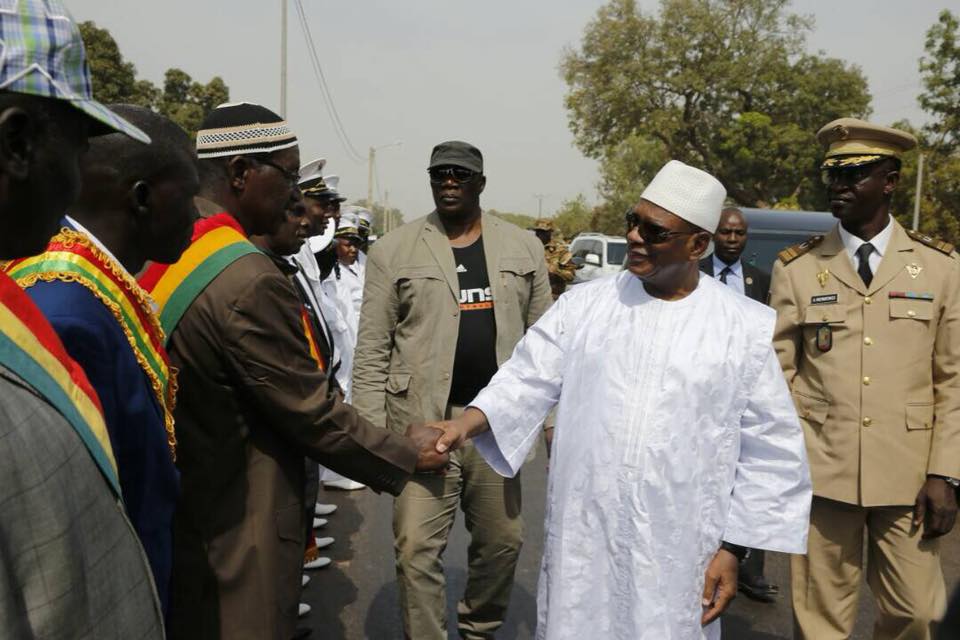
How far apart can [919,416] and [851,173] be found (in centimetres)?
105

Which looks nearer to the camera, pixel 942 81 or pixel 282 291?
pixel 282 291

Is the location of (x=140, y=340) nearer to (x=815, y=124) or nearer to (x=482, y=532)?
(x=482, y=532)

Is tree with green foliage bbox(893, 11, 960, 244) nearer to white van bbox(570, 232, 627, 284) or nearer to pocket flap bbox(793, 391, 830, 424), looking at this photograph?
white van bbox(570, 232, 627, 284)

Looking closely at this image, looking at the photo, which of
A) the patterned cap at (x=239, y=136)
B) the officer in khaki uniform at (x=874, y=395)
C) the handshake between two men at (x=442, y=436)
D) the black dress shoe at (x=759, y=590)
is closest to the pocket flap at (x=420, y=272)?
the handshake between two men at (x=442, y=436)

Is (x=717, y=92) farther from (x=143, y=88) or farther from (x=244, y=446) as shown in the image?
(x=244, y=446)

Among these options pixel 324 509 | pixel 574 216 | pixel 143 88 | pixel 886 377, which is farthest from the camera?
pixel 574 216

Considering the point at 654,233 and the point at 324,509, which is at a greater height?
the point at 654,233

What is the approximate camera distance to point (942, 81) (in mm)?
27734

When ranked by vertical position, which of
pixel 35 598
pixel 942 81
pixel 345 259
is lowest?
pixel 345 259

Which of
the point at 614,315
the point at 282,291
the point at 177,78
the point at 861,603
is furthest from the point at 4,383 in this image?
the point at 177,78

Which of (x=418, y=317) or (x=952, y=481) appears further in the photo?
(x=418, y=317)

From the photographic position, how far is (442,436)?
312 centimetres

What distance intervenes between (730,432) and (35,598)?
219cm

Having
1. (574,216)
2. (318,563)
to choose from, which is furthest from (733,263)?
(574,216)
